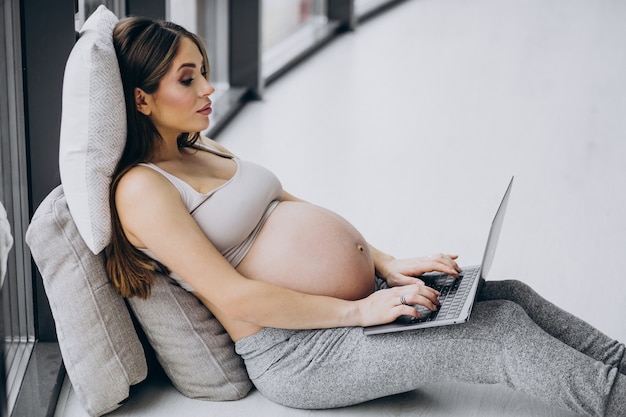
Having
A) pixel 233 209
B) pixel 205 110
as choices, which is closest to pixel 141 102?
pixel 205 110

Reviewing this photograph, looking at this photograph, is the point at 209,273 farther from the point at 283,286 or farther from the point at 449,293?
the point at 449,293

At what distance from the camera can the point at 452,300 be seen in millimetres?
2111

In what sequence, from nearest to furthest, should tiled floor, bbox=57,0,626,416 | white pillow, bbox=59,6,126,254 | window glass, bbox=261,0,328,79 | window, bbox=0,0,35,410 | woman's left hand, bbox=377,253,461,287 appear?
1. white pillow, bbox=59,6,126,254
2. window, bbox=0,0,35,410
3. woman's left hand, bbox=377,253,461,287
4. tiled floor, bbox=57,0,626,416
5. window glass, bbox=261,0,328,79

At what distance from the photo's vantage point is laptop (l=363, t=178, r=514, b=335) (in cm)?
199

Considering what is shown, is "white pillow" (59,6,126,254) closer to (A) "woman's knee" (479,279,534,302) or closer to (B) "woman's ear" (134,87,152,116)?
(B) "woman's ear" (134,87,152,116)

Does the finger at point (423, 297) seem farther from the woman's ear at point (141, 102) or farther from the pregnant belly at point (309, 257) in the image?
the woman's ear at point (141, 102)

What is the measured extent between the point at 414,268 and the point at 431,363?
1.12 ft

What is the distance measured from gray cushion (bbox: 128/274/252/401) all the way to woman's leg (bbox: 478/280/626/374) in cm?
59

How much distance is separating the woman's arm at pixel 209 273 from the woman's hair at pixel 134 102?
4cm

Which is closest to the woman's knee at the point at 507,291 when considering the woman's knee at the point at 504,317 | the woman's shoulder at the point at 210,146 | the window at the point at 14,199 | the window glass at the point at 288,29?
the woman's knee at the point at 504,317

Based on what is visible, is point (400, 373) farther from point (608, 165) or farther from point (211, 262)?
point (608, 165)

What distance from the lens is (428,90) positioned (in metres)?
5.37

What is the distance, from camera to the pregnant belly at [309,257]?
6.87 ft

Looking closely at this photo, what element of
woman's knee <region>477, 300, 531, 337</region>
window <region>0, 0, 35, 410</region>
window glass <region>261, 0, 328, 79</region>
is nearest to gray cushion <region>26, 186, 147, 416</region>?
window <region>0, 0, 35, 410</region>
